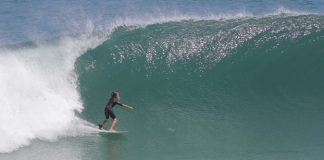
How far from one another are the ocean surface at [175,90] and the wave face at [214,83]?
31 millimetres

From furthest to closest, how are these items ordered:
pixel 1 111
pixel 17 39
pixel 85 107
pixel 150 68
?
pixel 17 39 → pixel 150 68 → pixel 85 107 → pixel 1 111

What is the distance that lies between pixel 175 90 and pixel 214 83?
3.80ft

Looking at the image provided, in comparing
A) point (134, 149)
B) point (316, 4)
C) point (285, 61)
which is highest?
point (316, 4)

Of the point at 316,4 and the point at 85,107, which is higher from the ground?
the point at 316,4

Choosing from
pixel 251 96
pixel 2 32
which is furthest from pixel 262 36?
pixel 2 32

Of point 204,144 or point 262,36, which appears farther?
point 262,36

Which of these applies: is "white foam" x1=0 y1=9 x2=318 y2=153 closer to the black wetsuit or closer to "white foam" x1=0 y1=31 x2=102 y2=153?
"white foam" x1=0 y1=31 x2=102 y2=153

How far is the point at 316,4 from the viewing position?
2775 cm

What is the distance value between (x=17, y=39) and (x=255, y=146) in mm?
14427

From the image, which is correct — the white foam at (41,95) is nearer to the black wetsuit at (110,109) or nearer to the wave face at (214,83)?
the wave face at (214,83)

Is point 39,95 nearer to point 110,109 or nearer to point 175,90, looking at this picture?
point 110,109

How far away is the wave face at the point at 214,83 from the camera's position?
46.9 feet

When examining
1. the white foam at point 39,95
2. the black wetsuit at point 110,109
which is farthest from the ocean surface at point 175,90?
the black wetsuit at point 110,109

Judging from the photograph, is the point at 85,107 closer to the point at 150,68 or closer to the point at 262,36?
the point at 150,68
